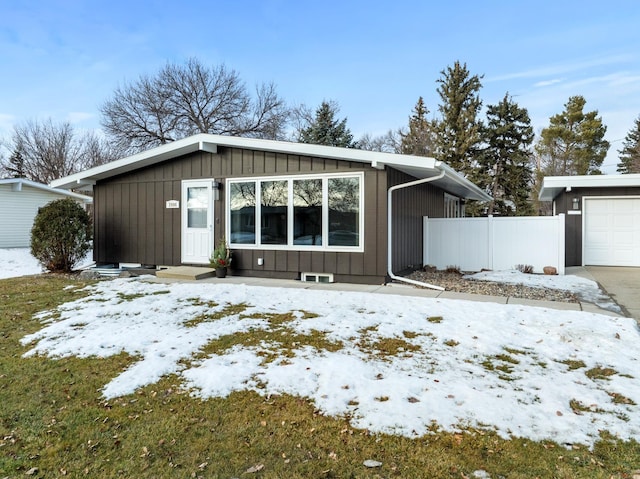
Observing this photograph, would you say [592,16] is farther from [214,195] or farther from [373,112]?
[373,112]

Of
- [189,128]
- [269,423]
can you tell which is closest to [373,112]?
[189,128]

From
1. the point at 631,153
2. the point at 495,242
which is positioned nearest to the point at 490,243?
the point at 495,242

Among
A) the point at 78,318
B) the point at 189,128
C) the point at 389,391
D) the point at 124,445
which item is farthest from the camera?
the point at 189,128

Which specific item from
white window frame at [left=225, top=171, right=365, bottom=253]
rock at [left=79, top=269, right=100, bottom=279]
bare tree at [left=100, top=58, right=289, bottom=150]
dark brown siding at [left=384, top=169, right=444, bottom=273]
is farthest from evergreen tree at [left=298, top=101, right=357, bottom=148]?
rock at [left=79, top=269, right=100, bottom=279]

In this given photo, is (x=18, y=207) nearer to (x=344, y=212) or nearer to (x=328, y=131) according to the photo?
(x=328, y=131)

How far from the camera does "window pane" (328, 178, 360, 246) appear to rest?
23.7ft

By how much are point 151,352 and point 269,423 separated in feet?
5.76

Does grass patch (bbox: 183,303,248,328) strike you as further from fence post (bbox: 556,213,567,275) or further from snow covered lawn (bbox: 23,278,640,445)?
fence post (bbox: 556,213,567,275)

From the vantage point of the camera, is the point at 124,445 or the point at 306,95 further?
the point at 306,95

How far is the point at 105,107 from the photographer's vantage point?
22938mm

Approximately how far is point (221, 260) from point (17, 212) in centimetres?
1369

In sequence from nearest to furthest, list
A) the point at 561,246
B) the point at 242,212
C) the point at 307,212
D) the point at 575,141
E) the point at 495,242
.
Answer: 1. the point at 307,212
2. the point at 242,212
3. the point at 561,246
4. the point at 495,242
5. the point at 575,141

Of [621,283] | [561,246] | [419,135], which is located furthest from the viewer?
[419,135]

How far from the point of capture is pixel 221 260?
8164 mm
